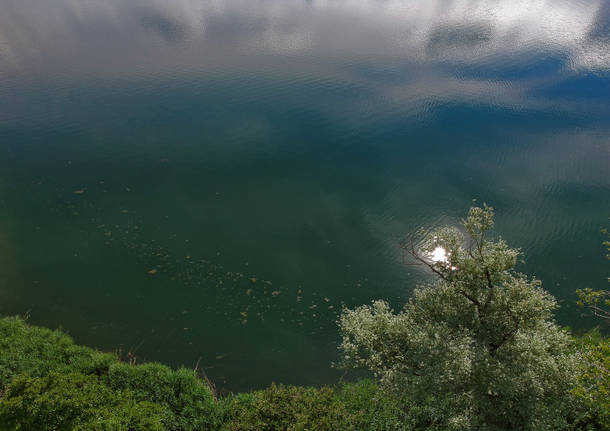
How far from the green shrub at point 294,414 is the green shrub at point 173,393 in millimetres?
1367

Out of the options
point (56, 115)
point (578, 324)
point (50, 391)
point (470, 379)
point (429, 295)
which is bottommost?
point (578, 324)

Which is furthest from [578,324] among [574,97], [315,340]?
[574,97]

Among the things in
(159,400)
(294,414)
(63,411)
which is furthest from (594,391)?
(63,411)

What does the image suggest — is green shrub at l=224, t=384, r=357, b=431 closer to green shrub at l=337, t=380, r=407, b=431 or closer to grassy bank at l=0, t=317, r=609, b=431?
grassy bank at l=0, t=317, r=609, b=431

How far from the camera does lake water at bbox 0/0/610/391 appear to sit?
938 inches

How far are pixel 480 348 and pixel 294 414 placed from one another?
25.6 ft

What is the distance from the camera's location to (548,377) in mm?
14031

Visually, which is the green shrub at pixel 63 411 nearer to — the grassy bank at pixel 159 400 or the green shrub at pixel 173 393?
the grassy bank at pixel 159 400

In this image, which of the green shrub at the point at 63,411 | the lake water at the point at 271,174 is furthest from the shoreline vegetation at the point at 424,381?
the lake water at the point at 271,174

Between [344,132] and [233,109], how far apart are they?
13893mm

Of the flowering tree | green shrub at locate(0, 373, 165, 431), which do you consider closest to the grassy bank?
green shrub at locate(0, 373, 165, 431)

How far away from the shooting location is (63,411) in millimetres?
13961

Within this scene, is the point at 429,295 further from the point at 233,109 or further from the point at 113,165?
the point at 233,109

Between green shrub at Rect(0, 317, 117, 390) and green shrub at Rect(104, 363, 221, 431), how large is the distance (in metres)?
1.54
